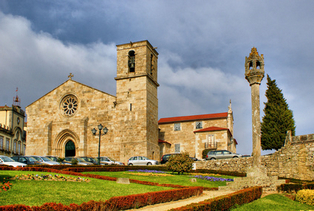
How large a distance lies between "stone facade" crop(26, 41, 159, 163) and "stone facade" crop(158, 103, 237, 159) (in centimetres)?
726

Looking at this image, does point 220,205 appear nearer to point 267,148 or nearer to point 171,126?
point 267,148

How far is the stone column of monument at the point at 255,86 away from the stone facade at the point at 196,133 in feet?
78.6

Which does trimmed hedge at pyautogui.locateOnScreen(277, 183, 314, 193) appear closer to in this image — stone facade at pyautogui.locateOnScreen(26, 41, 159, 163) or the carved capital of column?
the carved capital of column

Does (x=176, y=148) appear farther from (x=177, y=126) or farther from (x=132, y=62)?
(x=132, y=62)

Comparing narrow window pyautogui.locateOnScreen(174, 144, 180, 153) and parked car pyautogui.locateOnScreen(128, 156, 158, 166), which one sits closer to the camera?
parked car pyautogui.locateOnScreen(128, 156, 158, 166)

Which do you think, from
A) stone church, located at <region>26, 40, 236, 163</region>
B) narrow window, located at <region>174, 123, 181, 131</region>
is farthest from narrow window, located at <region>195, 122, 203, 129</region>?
stone church, located at <region>26, 40, 236, 163</region>

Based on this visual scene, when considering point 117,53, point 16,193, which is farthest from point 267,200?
point 117,53

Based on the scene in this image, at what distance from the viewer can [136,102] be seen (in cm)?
3956

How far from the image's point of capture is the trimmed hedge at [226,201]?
1067 centimetres

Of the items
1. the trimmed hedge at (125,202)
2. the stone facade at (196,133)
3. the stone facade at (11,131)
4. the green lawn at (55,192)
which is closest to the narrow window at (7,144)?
the stone facade at (11,131)

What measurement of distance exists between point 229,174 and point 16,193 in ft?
64.1

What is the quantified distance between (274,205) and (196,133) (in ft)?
103

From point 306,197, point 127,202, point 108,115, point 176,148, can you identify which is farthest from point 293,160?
point 127,202

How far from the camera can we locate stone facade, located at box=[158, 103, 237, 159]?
1749 inches
